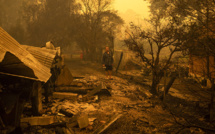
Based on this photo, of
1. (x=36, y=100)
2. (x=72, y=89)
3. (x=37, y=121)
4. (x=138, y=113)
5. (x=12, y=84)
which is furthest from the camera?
(x=72, y=89)

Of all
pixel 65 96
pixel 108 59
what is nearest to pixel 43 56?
pixel 65 96

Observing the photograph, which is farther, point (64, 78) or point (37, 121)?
point (64, 78)

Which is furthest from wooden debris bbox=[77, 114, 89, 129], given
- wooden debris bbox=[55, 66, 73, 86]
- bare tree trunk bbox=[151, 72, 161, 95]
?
bare tree trunk bbox=[151, 72, 161, 95]

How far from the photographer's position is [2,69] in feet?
8.78

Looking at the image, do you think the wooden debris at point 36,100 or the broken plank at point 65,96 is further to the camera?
the broken plank at point 65,96

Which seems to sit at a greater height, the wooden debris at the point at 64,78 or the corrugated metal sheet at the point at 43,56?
the corrugated metal sheet at the point at 43,56

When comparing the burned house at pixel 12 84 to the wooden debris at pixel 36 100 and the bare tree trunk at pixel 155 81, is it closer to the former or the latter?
the wooden debris at pixel 36 100

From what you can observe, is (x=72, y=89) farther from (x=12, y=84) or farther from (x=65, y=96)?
(x=12, y=84)

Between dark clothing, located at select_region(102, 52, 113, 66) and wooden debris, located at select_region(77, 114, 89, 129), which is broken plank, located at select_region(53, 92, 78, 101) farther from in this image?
dark clothing, located at select_region(102, 52, 113, 66)

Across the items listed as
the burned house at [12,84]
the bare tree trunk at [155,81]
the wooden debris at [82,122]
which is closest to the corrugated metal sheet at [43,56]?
the burned house at [12,84]

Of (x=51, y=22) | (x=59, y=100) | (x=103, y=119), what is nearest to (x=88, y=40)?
(x=51, y=22)

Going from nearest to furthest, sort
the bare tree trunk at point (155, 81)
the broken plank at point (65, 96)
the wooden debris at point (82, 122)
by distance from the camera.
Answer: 1. the wooden debris at point (82, 122)
2. the broken plank at point (65, 96)
3. the bare tree trunk at point (155, 81)

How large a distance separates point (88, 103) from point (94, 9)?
20.8 metres

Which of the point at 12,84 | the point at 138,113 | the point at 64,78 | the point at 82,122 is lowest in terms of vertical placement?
the point at 138,113
